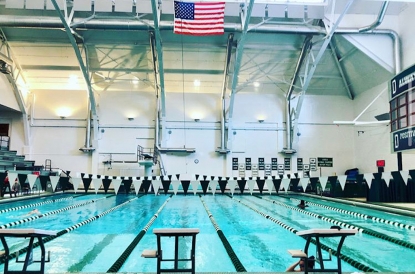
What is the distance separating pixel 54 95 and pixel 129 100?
4.13m

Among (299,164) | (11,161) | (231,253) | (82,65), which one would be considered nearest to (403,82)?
(231,253)

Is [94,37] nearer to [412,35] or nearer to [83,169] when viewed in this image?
[83,169]

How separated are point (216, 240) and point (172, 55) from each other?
40.5 ft

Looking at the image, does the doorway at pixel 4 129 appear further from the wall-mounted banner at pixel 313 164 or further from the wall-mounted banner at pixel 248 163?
the wall-mounted banner at pixel 313 164

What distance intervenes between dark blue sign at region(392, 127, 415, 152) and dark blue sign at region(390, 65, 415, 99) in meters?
1.03

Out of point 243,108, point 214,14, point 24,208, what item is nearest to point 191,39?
point 214,14

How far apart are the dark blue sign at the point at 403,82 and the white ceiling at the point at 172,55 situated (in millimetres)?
6107

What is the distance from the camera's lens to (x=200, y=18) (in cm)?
1187

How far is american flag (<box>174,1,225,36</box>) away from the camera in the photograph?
11.8 m

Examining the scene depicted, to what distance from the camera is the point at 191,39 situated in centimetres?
1552

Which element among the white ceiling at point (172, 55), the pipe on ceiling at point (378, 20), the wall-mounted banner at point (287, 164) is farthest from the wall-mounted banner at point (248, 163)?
the pipe on ceiling at point (378, 20)

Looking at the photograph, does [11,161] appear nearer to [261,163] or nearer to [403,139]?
[261,163]

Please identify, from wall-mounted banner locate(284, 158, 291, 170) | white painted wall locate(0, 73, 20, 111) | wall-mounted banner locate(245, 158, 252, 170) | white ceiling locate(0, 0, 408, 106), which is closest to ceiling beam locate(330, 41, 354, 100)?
white ceiling locate(0, 0, 408, 106)

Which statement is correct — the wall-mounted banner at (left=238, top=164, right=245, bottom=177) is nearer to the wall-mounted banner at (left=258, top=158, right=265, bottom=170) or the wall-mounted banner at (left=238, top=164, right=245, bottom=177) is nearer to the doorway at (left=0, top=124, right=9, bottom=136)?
the wall-mounted banner at (left=258, top=158, right=265, bottom=170)
